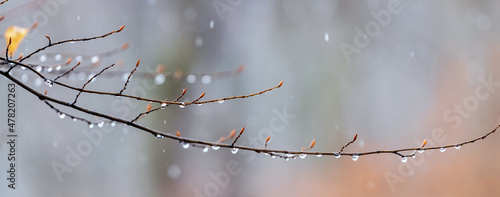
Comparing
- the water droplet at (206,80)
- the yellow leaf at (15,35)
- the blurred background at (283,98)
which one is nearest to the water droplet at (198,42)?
the blurred background at (283,98)

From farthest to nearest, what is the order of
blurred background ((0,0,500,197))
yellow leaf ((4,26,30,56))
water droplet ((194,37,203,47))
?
water droplet ((194,37,203,47)) → blurred background ((0,0,500,197)) → yellow leaf ((4,26,30,56))

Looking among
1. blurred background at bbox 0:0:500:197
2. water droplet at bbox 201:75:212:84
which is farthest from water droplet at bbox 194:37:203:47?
water droplet at bbox 201:75:212:84

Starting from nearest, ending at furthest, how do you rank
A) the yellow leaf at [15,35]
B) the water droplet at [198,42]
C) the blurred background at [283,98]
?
the yellow leaf at [15,35]
the blurred background at [283,98]
the water droplet at [198,42]

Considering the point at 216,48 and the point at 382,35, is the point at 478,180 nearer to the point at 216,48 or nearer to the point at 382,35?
the point at 382,35

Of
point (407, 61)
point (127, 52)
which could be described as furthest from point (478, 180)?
point (127, 52)

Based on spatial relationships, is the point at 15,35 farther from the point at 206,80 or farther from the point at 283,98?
the point at 283,98

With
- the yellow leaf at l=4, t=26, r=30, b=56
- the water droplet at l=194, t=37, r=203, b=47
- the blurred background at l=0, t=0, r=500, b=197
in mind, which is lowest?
the yellow leaf at l=4, t=26, r=30, b=56

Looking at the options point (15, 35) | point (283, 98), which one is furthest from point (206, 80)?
point (15, 35)

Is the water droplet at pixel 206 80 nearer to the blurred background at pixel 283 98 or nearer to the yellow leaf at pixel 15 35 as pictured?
the blurred background at pixel 283 98

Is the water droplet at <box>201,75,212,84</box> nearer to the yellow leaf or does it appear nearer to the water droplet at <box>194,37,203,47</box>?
the water droplet at <box>194,37,203,47</box>
